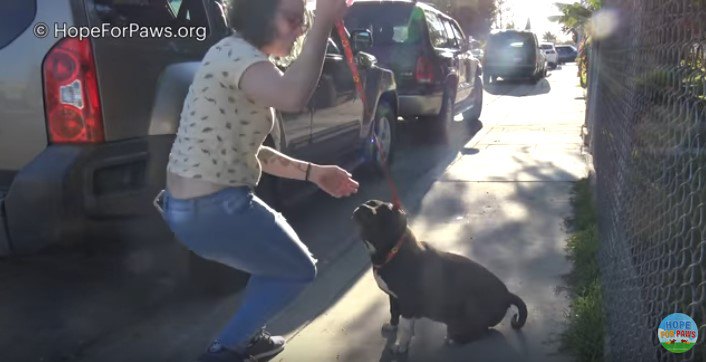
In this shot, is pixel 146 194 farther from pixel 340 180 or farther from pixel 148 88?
pixel 340 180

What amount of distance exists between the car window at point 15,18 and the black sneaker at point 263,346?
1.99m

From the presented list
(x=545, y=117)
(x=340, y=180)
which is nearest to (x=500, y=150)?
(x=545, y=117)

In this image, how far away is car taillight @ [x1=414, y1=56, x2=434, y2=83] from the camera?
984 cm

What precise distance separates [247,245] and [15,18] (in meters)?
2.04

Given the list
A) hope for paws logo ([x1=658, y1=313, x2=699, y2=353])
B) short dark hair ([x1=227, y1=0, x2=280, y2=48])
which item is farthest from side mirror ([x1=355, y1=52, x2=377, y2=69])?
hope for paws logo ([x1=658, y1=313, x2=699, y2=353])

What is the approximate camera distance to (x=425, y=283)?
3738mm

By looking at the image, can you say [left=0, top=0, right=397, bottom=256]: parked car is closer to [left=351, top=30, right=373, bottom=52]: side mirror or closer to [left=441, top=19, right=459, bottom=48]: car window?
[left=351, top=30, right=373, bottom=52]: side mirror

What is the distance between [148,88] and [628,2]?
2778 mm

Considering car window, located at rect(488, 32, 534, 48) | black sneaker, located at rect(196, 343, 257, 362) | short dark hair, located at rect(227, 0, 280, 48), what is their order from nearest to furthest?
short dark hair, located at rect(227, 0, 280, 48), black sneaker, located at rect(196, 343, 257, 362), car window, located at rect(488, 32, 534, 48)

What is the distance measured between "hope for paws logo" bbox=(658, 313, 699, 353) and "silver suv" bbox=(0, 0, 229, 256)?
103 inches

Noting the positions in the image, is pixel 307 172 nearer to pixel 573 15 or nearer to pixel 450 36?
pixel 450 36

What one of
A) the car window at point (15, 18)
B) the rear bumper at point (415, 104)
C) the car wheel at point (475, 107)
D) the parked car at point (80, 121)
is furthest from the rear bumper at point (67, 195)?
the car wheel at point (475, 107)

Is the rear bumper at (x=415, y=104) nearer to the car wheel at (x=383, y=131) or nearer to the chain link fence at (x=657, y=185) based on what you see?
the car wheel at (x=383, y=131)

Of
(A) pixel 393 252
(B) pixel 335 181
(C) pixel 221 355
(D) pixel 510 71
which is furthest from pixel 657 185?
(D) pixel 510 71
